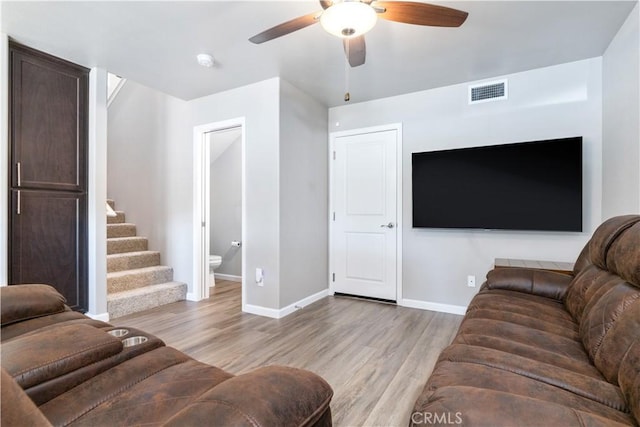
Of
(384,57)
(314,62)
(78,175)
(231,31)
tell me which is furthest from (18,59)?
(384,57)

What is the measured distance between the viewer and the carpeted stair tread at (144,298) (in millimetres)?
3199

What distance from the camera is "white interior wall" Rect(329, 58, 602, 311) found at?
2.80 metres

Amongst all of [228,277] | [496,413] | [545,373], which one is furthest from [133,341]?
[228,277]

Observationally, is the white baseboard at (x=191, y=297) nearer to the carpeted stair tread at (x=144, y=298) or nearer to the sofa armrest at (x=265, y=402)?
the carpeted stair tread at (x=144, y=298)

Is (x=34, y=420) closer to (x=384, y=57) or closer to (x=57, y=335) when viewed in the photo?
(x=57, y=335)

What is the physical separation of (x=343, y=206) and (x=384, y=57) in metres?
1.81

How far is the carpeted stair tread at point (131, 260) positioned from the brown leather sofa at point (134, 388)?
2776 millimetres

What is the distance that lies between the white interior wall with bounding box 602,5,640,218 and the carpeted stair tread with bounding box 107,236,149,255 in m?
5.05

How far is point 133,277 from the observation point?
3.62 m

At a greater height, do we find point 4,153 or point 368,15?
point 368,15

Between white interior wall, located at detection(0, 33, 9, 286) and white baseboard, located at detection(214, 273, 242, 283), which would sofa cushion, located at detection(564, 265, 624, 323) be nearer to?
white interior wall, located at detection(0, 33, 9, 286)

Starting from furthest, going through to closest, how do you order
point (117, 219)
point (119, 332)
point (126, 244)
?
point (117, 219) → point (126, 244) → point (119, 332)

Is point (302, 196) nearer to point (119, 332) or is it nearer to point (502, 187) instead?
point (502, 187)

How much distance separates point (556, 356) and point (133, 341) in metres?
1.68
